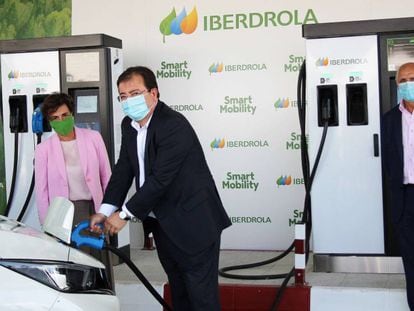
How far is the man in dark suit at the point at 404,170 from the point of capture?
554 centimetres

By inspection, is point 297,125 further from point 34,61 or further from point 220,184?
point 34,61

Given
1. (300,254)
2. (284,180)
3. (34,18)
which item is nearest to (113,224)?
(300,254)

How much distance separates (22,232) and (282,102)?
4.75m

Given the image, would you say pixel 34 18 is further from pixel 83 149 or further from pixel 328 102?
pixel 328 102

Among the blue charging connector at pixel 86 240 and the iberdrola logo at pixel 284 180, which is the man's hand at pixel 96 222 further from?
the iberdrola logo at pixel 284 180

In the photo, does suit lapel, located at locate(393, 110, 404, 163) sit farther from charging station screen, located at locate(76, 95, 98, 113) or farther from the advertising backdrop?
charging station screen, located at locate(76, 95, 98, 113)

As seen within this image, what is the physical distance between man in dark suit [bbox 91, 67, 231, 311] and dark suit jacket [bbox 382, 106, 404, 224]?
1602 millimetres

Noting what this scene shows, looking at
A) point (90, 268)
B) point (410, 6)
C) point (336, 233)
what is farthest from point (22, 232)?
point (410, 6)

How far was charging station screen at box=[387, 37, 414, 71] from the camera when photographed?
6.45 m

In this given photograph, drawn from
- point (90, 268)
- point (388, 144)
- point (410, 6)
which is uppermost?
point (410, 6)

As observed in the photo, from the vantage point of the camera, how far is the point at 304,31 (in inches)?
255

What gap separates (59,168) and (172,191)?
1585 mm

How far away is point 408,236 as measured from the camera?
A: 5.55 meters

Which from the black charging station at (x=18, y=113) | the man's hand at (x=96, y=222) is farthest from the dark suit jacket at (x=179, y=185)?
the black charging station at (x=18, y=113)
